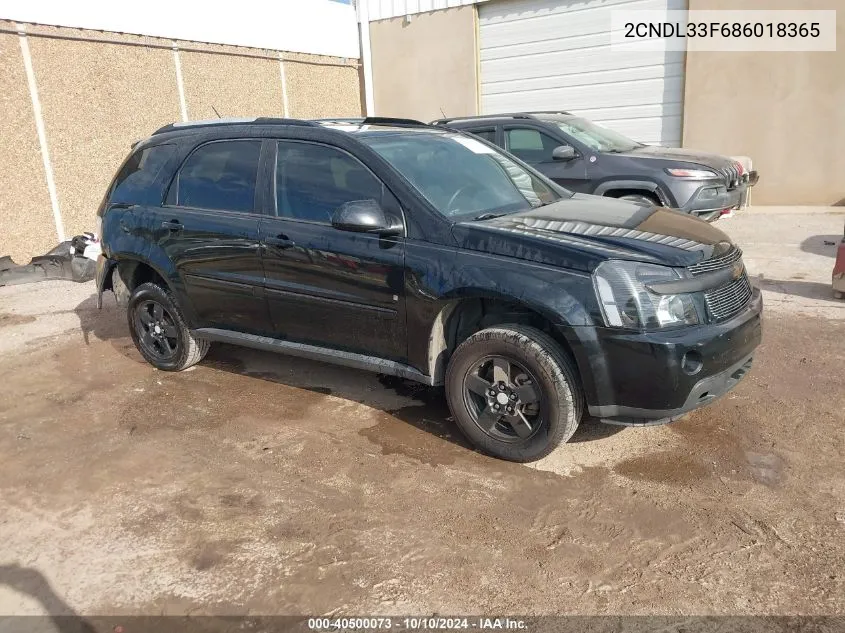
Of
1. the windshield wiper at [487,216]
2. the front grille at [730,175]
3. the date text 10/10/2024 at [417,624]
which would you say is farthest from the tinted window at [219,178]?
the front grille at [730,175]

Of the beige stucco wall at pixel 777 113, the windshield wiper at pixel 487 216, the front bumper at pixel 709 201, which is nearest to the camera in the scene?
the windshield wiper at pixel 487 216

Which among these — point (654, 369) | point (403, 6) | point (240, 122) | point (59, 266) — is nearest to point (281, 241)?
point (240, 122)

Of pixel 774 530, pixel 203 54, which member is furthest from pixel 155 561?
pixel 203 54

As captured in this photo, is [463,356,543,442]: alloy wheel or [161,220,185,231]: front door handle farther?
[161,220,185,231]: front door handle

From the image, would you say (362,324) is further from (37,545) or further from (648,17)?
(648,17)

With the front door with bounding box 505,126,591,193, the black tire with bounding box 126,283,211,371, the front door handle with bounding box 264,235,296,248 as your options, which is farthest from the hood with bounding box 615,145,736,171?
the black tire with bounding box 126,283,211,371

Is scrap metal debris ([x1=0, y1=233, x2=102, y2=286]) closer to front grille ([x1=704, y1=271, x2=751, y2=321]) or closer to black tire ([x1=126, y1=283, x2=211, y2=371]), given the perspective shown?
black tire ([x1=126, y1=283, x2=211, y2=371])

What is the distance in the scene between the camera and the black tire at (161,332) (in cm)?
525

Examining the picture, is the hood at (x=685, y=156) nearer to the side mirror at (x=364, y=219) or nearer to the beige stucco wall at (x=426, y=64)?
the side mirror at (x=364, y=219)

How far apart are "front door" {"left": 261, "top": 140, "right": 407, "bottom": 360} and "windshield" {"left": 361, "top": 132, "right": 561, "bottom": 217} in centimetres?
24

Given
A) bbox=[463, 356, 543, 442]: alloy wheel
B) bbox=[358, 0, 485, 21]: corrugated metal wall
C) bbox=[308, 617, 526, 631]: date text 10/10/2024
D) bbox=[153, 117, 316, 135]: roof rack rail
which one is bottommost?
bbox=[308, 617, 526, 631]: date text 10/10/2024

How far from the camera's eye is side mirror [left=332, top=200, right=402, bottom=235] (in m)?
3.77

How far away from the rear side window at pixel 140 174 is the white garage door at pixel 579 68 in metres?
10.4

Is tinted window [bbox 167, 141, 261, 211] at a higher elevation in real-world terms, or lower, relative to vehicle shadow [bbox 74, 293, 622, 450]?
higher
